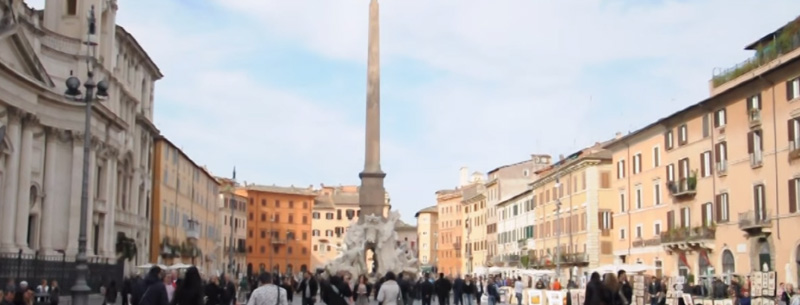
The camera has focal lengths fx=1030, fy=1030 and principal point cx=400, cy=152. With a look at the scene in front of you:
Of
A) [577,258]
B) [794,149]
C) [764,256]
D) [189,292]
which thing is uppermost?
[794,149]

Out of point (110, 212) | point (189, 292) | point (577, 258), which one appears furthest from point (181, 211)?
point (189, 292)

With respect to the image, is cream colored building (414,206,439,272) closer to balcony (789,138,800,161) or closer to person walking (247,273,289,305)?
balcony (789,138,800,161)

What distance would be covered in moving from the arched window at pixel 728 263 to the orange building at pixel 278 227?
7496cm

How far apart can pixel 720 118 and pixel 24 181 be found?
2901 cm

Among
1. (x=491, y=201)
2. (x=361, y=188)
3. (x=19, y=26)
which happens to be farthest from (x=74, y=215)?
(x=491, y=201)

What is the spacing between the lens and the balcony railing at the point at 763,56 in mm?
38438

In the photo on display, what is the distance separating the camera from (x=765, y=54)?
41344 mm

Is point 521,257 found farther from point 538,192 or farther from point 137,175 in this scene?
point 137,175

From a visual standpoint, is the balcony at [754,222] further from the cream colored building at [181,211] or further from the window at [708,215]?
the cream colored building at [181,211]

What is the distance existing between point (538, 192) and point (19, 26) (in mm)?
45799

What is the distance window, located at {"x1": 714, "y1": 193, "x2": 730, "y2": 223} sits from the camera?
4438cm

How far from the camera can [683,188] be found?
1907 inches

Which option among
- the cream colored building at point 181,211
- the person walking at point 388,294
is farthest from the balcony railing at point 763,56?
the cream colored building at point 181,211

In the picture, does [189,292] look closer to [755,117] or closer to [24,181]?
[24,181]
